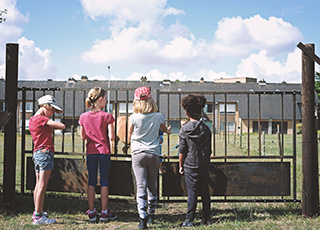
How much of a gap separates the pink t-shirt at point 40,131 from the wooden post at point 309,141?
3.61 m

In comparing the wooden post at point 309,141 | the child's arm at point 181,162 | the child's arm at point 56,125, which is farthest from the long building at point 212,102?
the child's arm at point 56,125

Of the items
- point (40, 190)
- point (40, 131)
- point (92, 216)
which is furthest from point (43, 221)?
point (40, 131)

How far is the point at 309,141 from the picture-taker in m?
5.11

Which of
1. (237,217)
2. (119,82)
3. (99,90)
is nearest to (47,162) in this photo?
(99,90)

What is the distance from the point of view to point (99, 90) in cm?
486

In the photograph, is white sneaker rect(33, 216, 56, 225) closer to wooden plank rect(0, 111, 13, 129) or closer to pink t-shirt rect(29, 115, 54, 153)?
pink t-shirt rect(29, 115, 54, 153)

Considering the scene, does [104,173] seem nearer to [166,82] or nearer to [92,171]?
[92,171]

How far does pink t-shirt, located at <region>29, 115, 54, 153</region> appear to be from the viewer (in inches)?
190

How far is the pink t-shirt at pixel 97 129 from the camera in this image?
4.75m

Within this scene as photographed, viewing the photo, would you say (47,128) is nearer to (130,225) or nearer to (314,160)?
(130,225)

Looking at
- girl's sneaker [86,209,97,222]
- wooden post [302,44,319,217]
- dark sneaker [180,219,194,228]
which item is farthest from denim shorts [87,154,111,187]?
wooden post [302,44,319,217]

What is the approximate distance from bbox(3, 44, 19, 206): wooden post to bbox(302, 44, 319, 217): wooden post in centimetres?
432

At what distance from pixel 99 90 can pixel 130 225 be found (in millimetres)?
1891

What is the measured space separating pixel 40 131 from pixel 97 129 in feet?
2.63
